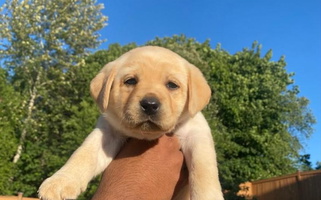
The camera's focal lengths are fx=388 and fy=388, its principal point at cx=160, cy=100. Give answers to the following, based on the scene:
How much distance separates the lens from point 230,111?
2825 cm

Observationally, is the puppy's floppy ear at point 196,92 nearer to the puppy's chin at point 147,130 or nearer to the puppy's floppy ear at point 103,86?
the puppy's chin at point 147,130

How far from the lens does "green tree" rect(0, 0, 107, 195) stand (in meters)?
21.8

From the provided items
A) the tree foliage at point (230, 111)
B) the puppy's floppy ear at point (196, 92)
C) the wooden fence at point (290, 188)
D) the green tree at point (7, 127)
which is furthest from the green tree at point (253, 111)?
the puppy's floppy ear at point (196, 92)

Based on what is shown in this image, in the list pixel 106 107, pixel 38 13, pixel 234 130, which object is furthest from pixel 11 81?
pixel 106 107

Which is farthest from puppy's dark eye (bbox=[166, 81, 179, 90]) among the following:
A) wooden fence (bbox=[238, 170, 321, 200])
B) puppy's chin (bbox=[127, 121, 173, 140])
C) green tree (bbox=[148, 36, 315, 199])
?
green tree (bbox=[148, 36, 315, 199])

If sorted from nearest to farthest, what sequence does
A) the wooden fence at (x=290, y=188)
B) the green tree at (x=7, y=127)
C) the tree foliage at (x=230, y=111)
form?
the wooden fence at (x=290, y=188)
the green tree at (x=7, y=127)
the tree foliage at (x=230, y=111)

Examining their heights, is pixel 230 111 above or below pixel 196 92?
above

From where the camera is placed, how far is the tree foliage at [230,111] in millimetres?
23062

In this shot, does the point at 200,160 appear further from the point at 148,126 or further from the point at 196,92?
the point at 196,92

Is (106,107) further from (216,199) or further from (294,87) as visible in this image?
(294,87)

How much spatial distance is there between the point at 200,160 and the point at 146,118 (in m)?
0.59

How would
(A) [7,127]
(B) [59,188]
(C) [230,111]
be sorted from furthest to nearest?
(C) [230,111], (A) [7,127], (B) [59,188]

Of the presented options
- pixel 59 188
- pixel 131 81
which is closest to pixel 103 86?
pixel 131 81

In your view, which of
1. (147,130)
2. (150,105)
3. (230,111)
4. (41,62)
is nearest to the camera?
(150,105)
